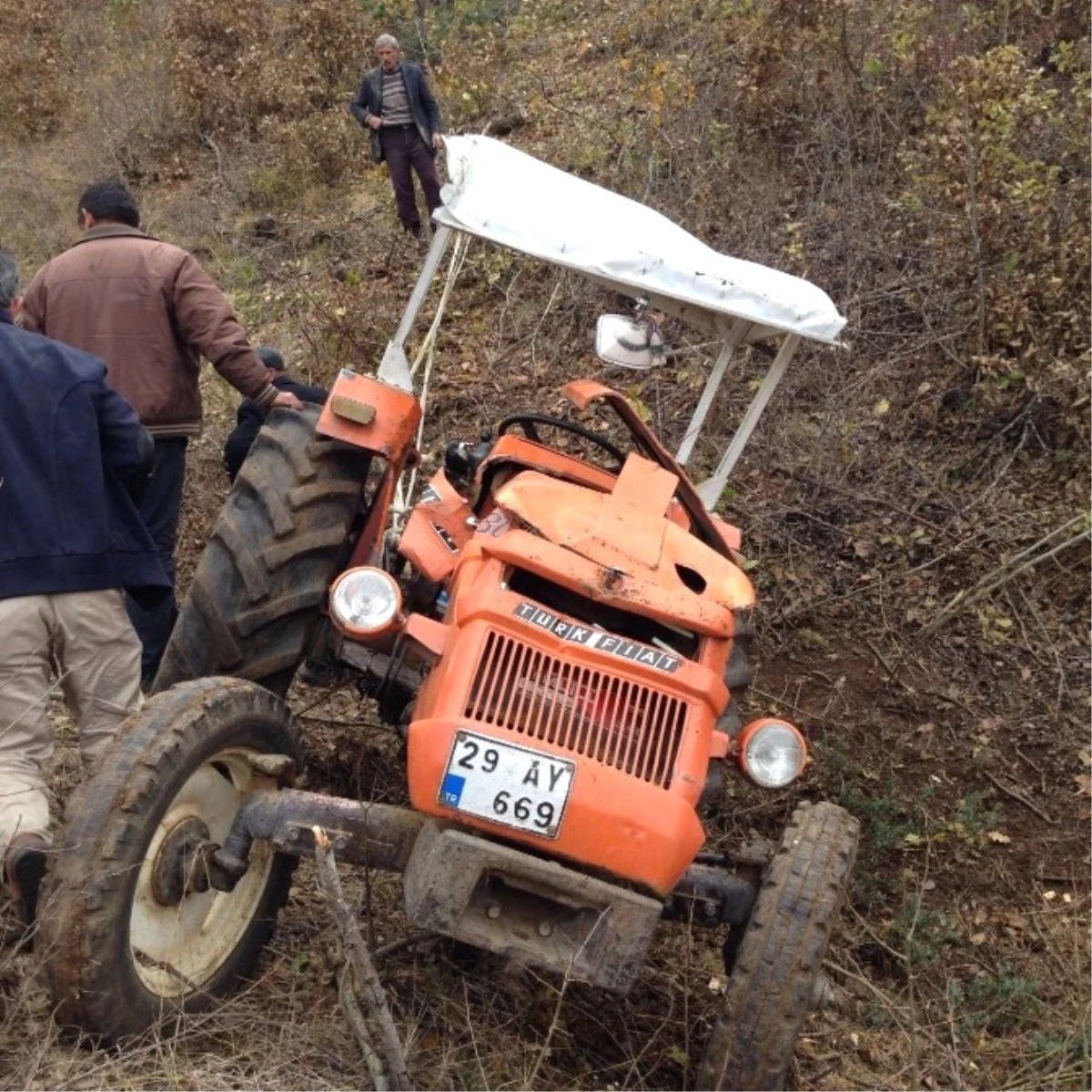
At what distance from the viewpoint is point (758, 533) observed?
20.8 ft

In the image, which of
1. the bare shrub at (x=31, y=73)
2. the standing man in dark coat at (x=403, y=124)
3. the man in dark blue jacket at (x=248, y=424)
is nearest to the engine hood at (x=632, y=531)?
the man in dark blue jacket at (x=248, y=424)

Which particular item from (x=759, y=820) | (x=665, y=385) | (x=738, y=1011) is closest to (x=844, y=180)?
(x=665, y=385)

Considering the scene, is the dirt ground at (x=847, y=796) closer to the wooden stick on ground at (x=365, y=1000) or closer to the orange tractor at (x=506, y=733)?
the wooden stick on ground at (x=365, y=1000)

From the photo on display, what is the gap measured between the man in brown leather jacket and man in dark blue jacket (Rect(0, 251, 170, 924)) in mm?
998

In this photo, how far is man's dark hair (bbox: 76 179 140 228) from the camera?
4.95 meters

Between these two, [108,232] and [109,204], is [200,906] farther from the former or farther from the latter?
[109,204]

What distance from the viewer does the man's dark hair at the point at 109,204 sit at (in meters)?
4.95

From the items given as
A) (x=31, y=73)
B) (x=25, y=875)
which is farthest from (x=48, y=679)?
(x=31, y=73)

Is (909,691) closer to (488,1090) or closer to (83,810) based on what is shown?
(488,1090)

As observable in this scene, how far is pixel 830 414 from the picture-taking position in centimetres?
667

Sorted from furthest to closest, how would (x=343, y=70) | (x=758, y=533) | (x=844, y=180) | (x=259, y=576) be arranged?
(x=343, y=70), (x=844, y=180), (x=758, y=533), (x=259, y=576)

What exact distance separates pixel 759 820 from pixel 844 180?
15.7ft

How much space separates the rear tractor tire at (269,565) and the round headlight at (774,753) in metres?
1.51

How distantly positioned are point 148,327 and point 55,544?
61.1 inches
